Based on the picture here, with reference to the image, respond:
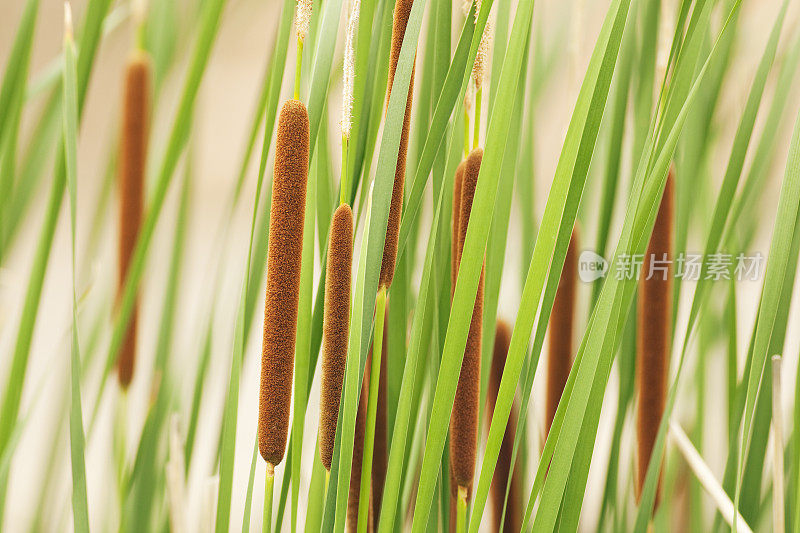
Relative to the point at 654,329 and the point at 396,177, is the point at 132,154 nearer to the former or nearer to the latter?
the point at 396,177

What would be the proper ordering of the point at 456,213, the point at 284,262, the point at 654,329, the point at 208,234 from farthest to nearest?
the point at 208,234, the point at 654,329, the point at 456,213, the point at 284,262

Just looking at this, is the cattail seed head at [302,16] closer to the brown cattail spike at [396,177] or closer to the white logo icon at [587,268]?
the brown cattail spike at [396,177]

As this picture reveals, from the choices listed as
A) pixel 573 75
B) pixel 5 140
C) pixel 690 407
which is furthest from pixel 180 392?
pixel 690 407

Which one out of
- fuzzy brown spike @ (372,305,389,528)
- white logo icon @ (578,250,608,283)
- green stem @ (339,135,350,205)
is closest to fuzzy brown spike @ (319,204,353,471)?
green stem @ (339,135,350,205)

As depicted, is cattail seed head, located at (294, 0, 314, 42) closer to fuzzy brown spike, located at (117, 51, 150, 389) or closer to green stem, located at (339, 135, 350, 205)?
green stem, located at (339, 135, 350, 205)

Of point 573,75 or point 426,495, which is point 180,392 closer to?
point 426,495

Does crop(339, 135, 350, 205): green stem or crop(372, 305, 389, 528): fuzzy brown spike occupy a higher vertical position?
crop(339, 135, 350, 205): green stem

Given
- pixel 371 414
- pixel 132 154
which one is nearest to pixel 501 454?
→ pixel 371 414

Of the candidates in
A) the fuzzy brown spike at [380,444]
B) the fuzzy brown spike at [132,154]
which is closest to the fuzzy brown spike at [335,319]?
the fuzzy brown spike at [380,444]
